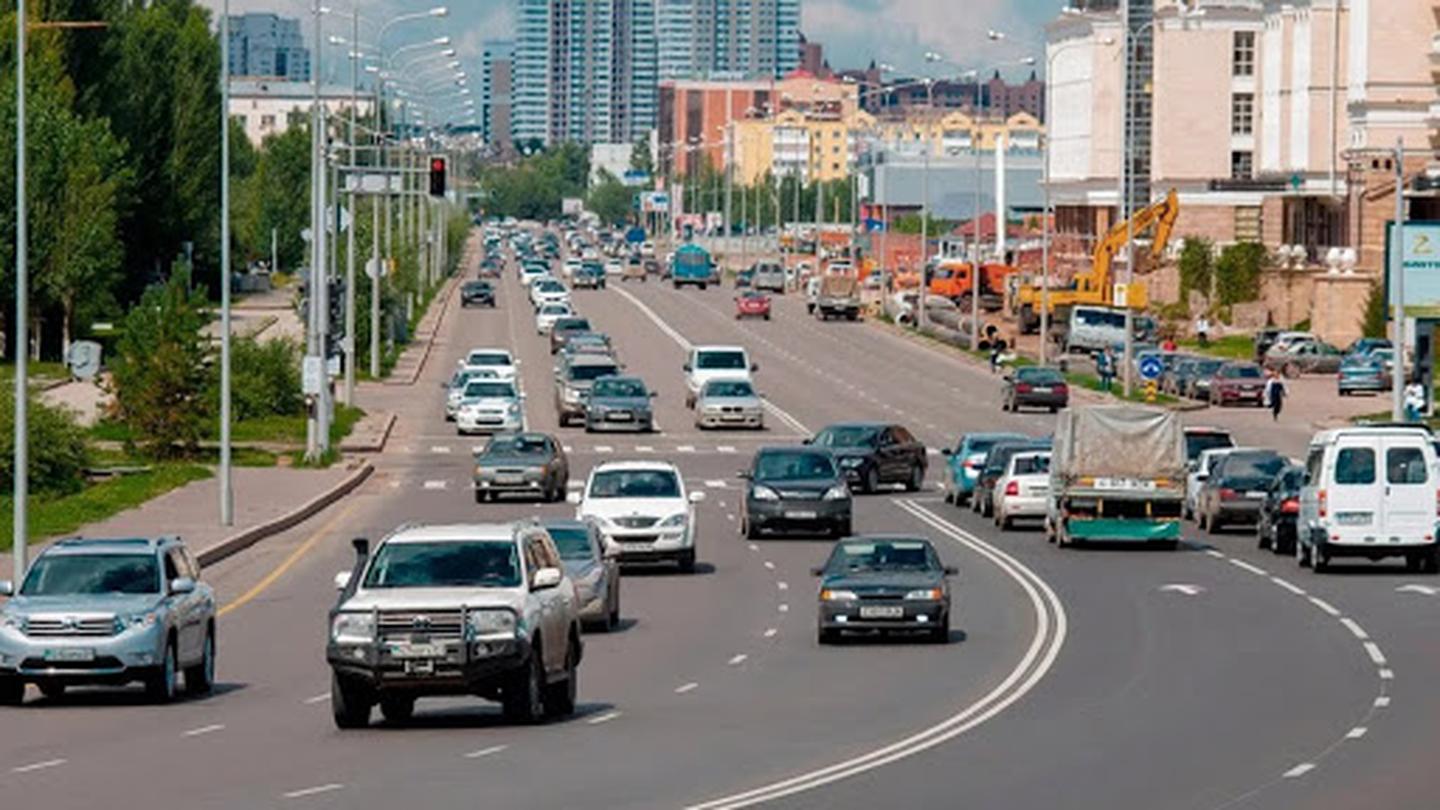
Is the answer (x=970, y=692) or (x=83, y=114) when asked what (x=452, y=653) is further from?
(x=83, y=114)

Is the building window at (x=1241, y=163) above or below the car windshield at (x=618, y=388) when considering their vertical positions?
above

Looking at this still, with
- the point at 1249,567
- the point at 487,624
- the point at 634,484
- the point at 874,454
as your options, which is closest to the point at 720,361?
the point at 874,454

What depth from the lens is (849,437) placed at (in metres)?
65.4

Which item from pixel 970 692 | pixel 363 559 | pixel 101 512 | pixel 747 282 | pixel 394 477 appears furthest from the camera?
pixel 747 282

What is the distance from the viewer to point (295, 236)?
17550 centimetres

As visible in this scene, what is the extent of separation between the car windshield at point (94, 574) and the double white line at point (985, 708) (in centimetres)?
731

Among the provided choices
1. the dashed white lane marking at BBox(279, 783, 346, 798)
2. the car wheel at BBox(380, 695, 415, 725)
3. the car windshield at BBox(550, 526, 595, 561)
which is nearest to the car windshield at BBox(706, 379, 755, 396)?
the car windshield at BBox(550, 526, 595, 561)

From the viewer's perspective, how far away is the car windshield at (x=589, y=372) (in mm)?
86938

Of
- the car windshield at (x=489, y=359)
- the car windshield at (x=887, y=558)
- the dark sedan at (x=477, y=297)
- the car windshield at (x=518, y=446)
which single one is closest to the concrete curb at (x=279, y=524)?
the car windshield at (x=518, y=446)

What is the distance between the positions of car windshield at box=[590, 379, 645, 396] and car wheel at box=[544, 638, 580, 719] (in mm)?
55190

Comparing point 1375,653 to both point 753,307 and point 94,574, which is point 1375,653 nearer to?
point 94,574

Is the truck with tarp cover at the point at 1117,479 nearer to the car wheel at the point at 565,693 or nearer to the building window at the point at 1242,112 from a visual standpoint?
the car wheel at the point at 565,693

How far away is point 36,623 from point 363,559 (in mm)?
3393

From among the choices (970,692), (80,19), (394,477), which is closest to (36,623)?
(970,692)
